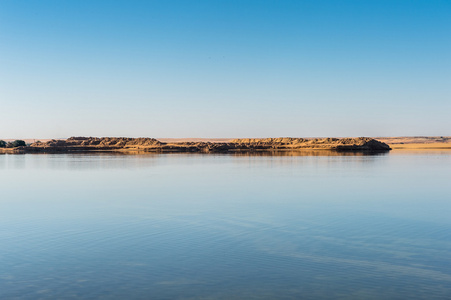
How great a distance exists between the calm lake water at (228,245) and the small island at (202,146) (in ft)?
168

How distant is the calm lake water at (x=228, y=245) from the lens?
5699mm

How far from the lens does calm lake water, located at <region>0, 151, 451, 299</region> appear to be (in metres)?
5.70

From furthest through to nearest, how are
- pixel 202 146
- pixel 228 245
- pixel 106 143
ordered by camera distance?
pixel 106 143
pixel 202 146
pixel 228 245

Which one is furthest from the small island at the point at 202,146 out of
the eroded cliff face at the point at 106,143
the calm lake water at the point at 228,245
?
the calm lake water at the point at 228,245

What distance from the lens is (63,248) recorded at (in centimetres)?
769

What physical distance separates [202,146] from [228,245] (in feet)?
212

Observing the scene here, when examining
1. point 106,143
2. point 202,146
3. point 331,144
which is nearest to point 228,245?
point 331,144

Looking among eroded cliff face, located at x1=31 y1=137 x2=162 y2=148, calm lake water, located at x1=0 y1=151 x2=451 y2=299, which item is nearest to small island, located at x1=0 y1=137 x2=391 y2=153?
eroded cliff face, located at x1=31 y1=137 x2=162 y2=148

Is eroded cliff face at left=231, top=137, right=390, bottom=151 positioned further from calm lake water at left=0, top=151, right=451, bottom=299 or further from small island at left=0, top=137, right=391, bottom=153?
calm lake water at left=0, top=151, right=451, bottom=299

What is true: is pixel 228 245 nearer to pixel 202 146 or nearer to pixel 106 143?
pixel 202 146

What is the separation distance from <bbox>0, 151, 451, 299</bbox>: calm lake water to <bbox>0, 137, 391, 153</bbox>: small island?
51.2 meters

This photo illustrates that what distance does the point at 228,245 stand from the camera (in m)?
7.82

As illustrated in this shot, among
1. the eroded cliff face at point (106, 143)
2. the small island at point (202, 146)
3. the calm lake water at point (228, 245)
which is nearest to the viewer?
the calm lake water at point (228, 245)

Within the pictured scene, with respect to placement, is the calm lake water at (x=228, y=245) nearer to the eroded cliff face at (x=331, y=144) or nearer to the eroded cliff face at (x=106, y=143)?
the eroded cliff face at (x=331, y=144)
